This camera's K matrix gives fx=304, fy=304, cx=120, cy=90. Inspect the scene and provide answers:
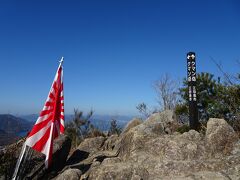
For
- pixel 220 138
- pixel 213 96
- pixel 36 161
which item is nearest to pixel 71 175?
pixel 36 161

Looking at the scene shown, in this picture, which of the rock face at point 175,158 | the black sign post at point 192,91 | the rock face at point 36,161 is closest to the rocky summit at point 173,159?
the rock face at point 175,158

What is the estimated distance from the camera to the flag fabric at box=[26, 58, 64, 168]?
7.01 metres


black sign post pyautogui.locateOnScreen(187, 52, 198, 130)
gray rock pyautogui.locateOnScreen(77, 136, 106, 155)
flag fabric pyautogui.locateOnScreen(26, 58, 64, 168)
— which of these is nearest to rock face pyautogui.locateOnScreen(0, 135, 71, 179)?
flag fabric pyautogui.locateOnScreen(26, 58, 64, 168)

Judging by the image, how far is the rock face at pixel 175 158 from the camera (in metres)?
6.32

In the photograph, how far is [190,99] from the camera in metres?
12.8

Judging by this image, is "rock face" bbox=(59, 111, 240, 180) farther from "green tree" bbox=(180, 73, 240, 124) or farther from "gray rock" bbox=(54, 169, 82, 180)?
"green tree" bbox=(180, 73, 240, 124)

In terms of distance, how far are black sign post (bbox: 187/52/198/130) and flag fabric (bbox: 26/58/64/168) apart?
6133mm

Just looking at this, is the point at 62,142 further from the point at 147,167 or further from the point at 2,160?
the point at 147,167

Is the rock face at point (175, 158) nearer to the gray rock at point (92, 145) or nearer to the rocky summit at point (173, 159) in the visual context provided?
the rocky summit at point (173, 159)

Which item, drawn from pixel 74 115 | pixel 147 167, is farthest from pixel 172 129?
pixel 74 115

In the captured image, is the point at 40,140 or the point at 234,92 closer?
the point at 40,140

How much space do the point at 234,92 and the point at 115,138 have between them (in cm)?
569

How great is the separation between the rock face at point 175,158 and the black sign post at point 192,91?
11.8ft

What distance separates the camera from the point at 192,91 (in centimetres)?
1277
